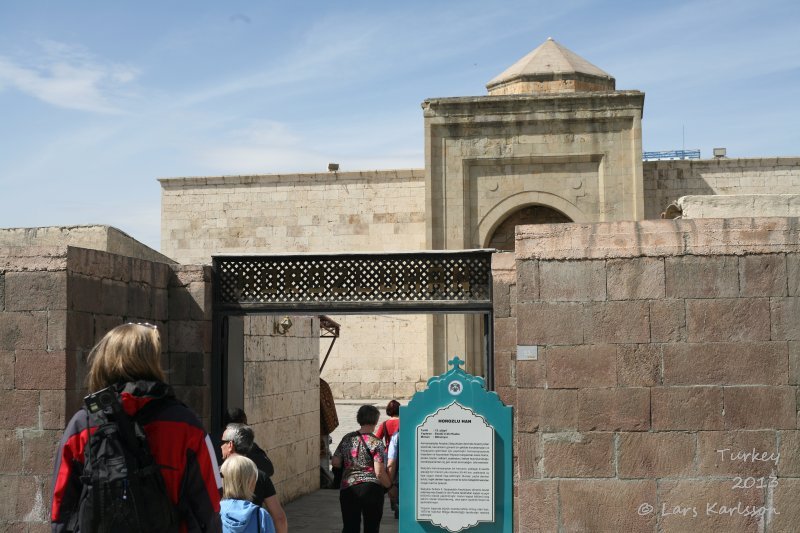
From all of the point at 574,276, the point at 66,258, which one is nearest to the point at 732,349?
the point at 574,276

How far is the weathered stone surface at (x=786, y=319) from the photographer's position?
6.66 m

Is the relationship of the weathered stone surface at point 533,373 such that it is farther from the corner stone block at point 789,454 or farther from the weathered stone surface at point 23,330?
the weathered stone surface at point 23,330

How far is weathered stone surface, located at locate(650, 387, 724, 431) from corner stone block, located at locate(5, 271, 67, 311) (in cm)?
397

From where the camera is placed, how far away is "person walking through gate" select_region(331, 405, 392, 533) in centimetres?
755

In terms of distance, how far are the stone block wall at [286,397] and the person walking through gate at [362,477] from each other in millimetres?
2433

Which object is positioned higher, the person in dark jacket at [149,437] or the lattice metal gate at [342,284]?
the lattice metal gate at [342,284]

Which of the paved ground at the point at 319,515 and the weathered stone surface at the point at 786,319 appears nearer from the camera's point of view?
the weathered stone surface at the point at 786,319

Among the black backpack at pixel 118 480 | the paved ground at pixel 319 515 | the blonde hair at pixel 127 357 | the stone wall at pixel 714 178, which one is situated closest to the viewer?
the black backpack at pixel 118 480

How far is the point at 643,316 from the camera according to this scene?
22.3 feet

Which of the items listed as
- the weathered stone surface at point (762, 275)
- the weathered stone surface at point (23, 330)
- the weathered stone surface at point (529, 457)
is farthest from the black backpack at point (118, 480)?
the weathered stone surface at point (762, 275)

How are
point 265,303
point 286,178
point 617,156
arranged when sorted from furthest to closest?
point 286,178, point 617,156, point 265,303

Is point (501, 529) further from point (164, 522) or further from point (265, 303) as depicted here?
point (164, 522)

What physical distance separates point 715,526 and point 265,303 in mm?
3750

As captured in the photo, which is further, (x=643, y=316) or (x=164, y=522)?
(x=643, y=316)
